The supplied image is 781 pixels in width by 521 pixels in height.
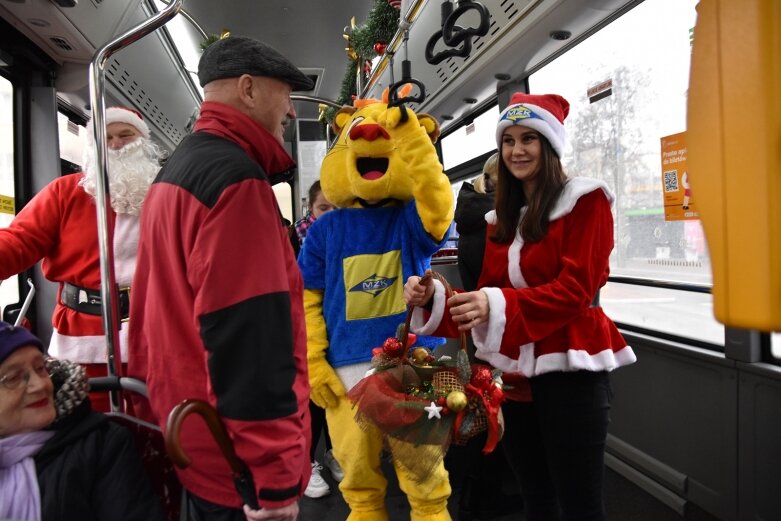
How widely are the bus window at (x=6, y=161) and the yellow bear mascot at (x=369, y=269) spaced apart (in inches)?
87.5

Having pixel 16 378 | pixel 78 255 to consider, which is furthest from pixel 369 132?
pixel 16 378

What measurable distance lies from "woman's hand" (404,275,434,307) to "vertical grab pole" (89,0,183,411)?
2.60 feet

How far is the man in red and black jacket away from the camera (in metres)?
0.94

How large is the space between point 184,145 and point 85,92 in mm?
2768

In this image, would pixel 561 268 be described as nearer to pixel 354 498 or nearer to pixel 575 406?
pixel 575 406

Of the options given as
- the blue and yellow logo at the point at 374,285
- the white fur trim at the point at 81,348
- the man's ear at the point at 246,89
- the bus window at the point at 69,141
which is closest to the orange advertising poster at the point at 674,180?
the blue and yellow logo at the point at 374,285

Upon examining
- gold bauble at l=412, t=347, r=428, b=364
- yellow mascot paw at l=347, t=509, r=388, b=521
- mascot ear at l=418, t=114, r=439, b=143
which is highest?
mascot ear at l=418, t=114, r=439, b=143

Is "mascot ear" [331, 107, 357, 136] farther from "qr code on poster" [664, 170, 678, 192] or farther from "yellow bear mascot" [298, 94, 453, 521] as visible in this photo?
"qr code on poster" [664, 170, 678, 192]

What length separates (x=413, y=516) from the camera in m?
1.83

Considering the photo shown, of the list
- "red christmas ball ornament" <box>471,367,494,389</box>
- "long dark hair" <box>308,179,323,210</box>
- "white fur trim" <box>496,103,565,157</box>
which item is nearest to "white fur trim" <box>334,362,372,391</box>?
"red christmas ball ornament" <box>471,367,494,389</box>

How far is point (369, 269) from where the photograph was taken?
1.81 m

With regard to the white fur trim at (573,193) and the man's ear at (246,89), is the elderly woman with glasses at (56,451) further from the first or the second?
the white fur trim at (573,193)

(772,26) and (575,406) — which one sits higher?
(772,26)

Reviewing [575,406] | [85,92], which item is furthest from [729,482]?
[85,92]
